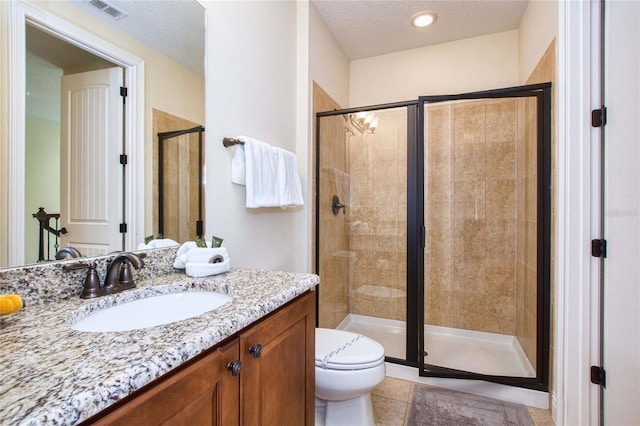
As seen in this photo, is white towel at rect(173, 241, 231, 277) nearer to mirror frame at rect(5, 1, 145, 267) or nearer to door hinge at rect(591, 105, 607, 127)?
mirror frame at rect(5, 1, 145, 267)

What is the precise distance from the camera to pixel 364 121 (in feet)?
8.13

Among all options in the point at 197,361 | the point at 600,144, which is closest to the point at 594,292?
the point at 600,144

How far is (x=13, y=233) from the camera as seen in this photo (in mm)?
750

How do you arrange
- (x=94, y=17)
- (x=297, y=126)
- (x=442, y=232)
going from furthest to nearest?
1. (x=442, y=232)
2. (x=297, y=126)
3. (x=94, y=17)

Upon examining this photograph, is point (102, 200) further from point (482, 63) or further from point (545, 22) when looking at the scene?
point (482, 63)

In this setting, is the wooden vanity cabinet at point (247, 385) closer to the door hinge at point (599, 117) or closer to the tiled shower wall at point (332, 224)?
the tiled shower wall at point (332, 224)

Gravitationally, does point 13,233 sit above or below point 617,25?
below

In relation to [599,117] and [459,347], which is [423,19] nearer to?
[599,117]

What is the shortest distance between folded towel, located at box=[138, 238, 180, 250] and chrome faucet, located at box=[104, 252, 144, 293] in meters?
0.14

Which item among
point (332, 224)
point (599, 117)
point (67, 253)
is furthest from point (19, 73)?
point (599, 117)

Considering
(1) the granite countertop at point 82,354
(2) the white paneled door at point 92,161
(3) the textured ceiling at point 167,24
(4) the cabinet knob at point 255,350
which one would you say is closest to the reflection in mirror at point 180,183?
(2) the white paneled door at point 92,161

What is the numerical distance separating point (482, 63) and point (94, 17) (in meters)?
2.68

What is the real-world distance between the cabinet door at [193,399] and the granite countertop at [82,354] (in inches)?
1.4

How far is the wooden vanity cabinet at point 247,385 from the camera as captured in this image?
50 centimetres
